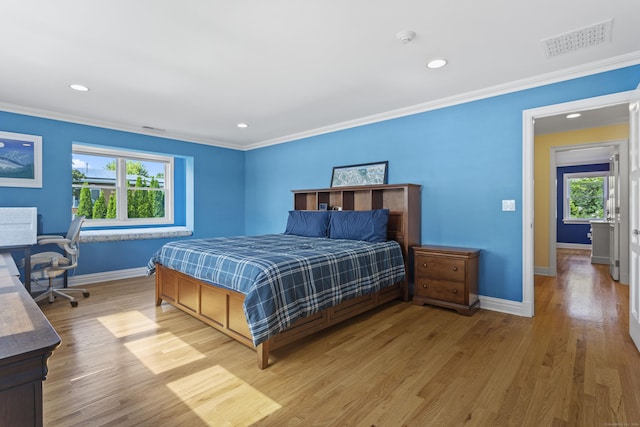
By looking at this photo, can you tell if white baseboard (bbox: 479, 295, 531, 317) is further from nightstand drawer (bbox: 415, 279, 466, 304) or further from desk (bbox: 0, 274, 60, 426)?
desk (bbox: 0, 274, 60, 426)

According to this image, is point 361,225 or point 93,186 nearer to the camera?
point 361,225

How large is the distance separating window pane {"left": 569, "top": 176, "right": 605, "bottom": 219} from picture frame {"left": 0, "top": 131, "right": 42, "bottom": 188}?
11.6 meters

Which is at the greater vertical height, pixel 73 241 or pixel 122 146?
pixel 122 146

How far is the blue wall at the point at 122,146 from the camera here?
410 centimetres

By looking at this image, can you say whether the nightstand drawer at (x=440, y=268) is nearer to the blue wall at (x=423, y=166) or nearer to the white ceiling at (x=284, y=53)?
the blue wall at (x=423, y=166)

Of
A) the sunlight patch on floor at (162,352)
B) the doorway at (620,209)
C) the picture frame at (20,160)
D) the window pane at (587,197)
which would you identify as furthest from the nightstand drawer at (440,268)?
the window pane at (587,197)

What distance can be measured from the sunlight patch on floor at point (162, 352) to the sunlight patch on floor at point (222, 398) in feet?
0.82

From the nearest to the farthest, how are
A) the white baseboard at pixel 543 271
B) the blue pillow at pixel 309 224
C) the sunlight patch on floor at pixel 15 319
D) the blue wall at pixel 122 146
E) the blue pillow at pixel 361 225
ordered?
the sunlight patch on floor at pixel 15 319, the blue pillow at pixel 361 225, the blue wall at pixel 122 146, the blue pillow at pixel 309 224, the white baseboard at pixel 543 271

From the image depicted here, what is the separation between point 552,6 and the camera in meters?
2.00

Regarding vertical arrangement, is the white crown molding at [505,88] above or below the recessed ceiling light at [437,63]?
below

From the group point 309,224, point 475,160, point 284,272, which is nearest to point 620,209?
point 475,160

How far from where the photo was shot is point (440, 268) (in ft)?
11.0

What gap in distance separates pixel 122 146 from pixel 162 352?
3.66 metres

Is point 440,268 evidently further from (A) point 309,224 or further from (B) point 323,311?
(A) point 309,224
